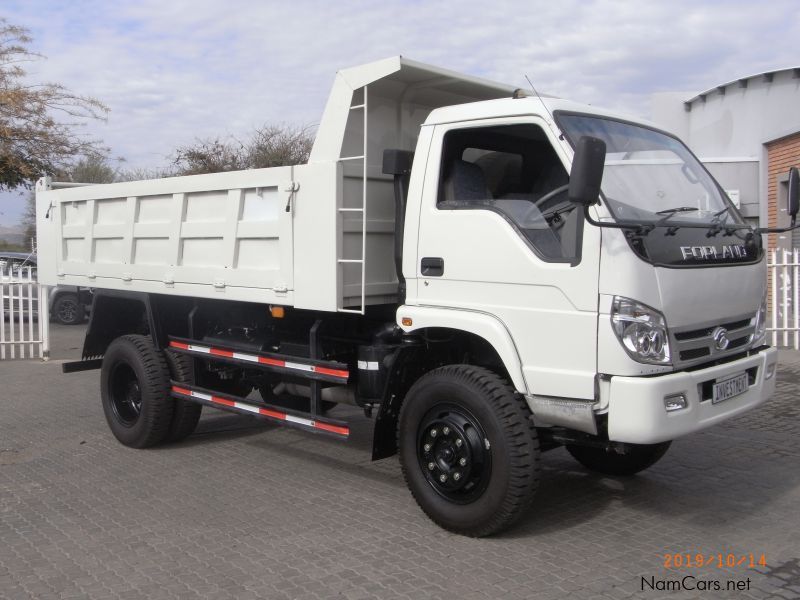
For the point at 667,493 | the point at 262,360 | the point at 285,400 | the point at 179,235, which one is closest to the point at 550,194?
the point at 667,493

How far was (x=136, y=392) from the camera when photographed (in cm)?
719

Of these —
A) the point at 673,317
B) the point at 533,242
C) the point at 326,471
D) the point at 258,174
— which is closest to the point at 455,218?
the point at 533,242

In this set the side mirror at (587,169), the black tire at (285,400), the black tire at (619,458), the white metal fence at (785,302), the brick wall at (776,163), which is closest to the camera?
the side mirror at (587,169)

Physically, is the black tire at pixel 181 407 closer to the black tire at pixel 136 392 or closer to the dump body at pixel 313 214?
the black tire at pixel 136 392

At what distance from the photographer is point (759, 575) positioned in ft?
13.5

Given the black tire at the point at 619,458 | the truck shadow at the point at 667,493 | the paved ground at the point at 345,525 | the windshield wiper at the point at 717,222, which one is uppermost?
the windshield wiper at the point at 717,222

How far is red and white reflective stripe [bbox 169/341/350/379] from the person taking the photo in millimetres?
5414

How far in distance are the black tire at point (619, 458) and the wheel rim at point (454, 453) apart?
1.34 m

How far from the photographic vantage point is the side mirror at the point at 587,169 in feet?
12.6

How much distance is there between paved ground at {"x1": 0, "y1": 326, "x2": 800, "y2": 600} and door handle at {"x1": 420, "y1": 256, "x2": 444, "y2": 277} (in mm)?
1599

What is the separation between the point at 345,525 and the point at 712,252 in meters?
2.80

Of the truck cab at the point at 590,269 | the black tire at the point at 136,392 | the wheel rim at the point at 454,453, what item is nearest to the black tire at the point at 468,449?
the wheel rim at the point at 454,453

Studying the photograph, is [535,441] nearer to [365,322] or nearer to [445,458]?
[445,458]

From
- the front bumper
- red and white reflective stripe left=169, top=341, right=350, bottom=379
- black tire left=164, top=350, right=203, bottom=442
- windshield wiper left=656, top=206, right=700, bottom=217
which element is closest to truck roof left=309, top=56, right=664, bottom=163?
windshield wiper left=656, top=206, right=700, bottom=217
